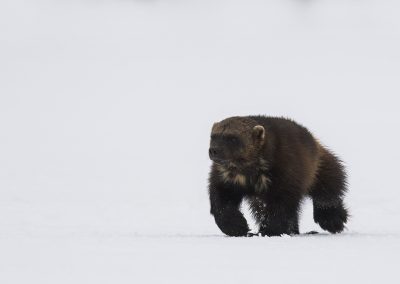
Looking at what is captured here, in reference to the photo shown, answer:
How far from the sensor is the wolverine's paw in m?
6.05

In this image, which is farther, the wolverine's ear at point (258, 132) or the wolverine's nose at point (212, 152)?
the wolverine's ear at point (258, 132)

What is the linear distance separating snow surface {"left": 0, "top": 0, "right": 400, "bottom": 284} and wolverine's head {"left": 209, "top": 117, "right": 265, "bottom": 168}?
607 mm

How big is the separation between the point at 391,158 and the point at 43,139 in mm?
11227

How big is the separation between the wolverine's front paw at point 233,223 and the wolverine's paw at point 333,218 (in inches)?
41.9

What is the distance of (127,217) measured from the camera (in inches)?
384

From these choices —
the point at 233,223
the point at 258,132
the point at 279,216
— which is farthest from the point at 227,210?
the point at 258,132

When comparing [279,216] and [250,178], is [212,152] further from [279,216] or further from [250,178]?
[279,216]

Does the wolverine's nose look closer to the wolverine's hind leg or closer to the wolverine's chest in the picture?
the wolverine's chest

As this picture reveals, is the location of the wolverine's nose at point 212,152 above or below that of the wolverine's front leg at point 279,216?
above

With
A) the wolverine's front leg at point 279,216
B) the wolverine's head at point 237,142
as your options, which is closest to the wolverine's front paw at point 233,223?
the wolverine's front leg at point 279,216

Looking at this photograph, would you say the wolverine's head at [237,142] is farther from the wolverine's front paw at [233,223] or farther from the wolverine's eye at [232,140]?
the wolverine's front paw at [233,223]

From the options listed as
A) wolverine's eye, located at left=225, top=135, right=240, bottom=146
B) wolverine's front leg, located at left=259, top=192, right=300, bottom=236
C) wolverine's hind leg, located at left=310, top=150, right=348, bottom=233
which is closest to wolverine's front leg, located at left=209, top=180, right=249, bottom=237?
wolverine's front leg, located at left=259, top=192, right=300, bottom=236

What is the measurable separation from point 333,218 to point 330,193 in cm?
21

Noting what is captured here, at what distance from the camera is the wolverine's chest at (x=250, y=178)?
5211 mm
